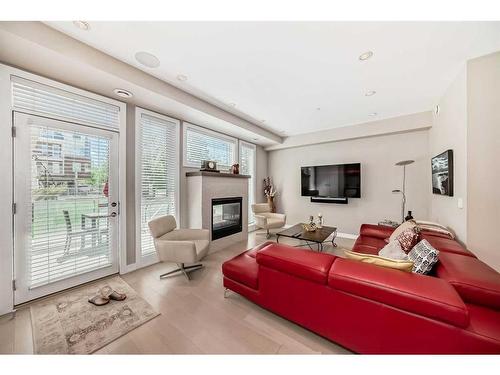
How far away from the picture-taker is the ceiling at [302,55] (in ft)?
5.41

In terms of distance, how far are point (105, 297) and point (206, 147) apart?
9.77 ft

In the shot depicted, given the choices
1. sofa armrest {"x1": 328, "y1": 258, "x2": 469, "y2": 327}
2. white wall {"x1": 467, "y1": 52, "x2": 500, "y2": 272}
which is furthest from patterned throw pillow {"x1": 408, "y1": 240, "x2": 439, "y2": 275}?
white wall {"x1": 467, "y1": 52, "x2": 500, "y2": 272}

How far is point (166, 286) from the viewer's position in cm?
234

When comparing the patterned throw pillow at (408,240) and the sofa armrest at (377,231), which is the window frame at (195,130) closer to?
the sofa armrest at (377,231)

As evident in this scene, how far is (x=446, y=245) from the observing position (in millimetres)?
1904

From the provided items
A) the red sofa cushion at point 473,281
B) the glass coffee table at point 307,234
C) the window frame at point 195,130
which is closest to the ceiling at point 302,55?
the window frame at point 195,130

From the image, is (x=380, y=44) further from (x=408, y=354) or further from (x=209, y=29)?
(x=408, y=354)

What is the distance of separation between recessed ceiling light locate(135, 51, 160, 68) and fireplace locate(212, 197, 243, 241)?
7.53ft

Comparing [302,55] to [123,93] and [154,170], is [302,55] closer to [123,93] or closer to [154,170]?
[123,93]

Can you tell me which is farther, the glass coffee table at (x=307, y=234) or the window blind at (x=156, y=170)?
the glass coffee table at (x=307, y=234)

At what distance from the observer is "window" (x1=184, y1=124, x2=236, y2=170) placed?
3.64 metres

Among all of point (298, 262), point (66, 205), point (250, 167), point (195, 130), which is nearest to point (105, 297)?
point (66, 205)

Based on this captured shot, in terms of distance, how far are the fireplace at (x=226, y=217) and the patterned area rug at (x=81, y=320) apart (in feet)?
5.74

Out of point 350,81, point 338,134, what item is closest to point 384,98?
point 350,81
